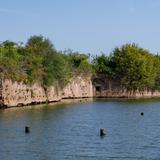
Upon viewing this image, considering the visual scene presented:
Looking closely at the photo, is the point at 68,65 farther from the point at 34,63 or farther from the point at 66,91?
the point at 34,63

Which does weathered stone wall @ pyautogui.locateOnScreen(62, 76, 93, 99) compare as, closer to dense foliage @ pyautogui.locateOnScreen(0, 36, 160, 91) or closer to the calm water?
dense foliage @ pyautogui.locateOnScreen(0, 36, 160, 91)

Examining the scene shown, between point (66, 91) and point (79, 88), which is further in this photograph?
point (79, 88)

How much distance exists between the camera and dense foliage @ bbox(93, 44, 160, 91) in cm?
14038

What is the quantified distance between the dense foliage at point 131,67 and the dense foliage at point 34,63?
90.1ft

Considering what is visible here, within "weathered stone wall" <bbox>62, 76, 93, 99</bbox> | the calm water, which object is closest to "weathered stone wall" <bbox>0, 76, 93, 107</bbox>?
"weathered stone wall" <bbox>62, 76, 93, 99</bbox>

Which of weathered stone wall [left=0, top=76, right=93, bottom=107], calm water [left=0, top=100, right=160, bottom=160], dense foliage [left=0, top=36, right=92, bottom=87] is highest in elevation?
dense foliage [left=0, top=36, right=92, bottom=87]

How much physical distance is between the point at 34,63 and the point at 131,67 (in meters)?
46.9

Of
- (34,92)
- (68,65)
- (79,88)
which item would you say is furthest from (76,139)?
(79,88)

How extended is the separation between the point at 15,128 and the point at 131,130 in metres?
11.5

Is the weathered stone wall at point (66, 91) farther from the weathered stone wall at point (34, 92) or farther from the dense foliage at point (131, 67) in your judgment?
the dense foliage at point (131, 67)

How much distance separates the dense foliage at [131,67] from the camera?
14038cm

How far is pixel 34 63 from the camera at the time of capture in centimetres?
9912

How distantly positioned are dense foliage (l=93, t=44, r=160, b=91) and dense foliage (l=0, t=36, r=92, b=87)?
27456 mm

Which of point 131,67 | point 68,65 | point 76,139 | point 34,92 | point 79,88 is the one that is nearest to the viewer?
point 76,139
